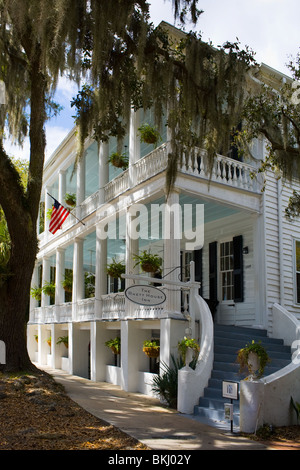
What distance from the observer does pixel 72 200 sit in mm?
20297

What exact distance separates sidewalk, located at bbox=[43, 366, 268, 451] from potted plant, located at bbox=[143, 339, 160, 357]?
104cm

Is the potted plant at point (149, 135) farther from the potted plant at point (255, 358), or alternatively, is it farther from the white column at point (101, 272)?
the potted plant at point (255, 358)

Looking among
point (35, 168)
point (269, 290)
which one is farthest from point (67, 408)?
point (269, 290)

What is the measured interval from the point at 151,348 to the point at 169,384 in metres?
1.93

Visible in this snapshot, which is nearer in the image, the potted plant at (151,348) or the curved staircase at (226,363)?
the curved staircase at (226,363)

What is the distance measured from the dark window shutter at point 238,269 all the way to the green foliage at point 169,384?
12.7 ft

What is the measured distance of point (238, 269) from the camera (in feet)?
48.0

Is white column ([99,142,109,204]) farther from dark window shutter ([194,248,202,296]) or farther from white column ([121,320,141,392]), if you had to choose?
white column ([121,320,141,392])

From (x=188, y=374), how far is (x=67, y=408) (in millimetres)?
2332

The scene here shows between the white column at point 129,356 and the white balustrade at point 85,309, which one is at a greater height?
the white balustrade at point 85,309

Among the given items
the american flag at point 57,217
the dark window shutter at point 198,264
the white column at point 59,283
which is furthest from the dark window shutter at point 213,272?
the white column at point 59,283

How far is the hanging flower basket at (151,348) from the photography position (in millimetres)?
12500
